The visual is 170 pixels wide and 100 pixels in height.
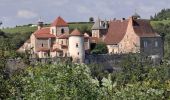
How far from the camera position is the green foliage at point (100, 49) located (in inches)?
3946

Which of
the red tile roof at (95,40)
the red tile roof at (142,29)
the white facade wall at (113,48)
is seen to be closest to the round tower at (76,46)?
the red tile roof at (95,40)

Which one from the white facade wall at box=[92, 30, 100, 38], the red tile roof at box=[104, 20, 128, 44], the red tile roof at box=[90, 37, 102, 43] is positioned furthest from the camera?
the white facade wall at box=[92, 30, 100, 38]

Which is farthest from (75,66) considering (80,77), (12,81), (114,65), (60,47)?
(60,47)

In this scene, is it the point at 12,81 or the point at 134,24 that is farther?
the point at 134,24

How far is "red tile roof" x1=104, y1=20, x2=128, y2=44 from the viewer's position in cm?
10275

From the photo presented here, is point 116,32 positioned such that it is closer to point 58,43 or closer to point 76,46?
point 58,43

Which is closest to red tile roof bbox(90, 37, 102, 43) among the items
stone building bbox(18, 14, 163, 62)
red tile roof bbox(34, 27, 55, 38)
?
stone building bbox(18, 14, 163, 62)

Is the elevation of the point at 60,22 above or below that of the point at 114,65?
above

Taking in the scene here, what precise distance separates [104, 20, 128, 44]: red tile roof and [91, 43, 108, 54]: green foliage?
113cm

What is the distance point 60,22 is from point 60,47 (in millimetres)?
8183

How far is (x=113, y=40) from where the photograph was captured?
103 metres

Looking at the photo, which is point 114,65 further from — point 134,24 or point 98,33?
point 98,33

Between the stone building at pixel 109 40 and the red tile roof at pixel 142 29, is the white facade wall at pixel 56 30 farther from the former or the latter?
the red tile roof at pixel 142 29

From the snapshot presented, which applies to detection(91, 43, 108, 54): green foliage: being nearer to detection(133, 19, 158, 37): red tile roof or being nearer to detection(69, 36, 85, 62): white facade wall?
detection(69, 36, 85, 62): white facade wall
